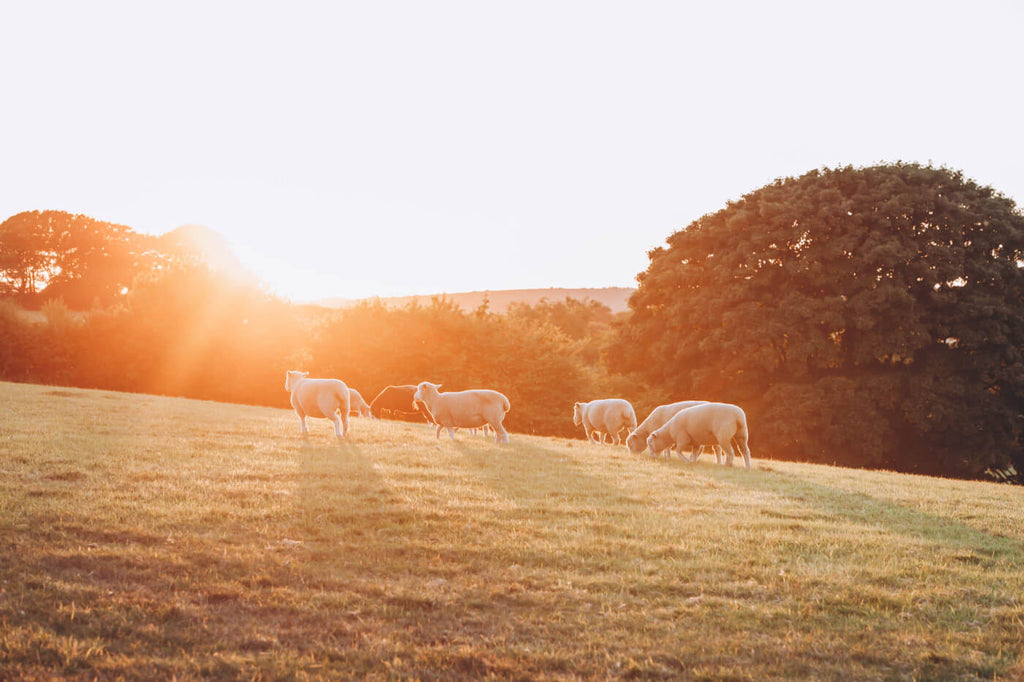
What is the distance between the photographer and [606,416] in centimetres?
2336

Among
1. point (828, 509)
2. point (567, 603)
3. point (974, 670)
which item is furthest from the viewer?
point (828, 509)

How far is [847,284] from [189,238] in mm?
79352

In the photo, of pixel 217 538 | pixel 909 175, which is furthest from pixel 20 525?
pixel 909 175

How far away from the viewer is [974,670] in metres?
5.71

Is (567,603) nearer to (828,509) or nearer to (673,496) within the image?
(673,496)

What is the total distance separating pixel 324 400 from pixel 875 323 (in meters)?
24.1

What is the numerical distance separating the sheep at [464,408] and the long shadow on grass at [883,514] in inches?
238

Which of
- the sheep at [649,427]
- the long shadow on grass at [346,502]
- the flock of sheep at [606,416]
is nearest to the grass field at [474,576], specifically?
the long shadow on grass at [346,502]

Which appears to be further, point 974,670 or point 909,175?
point 909,175

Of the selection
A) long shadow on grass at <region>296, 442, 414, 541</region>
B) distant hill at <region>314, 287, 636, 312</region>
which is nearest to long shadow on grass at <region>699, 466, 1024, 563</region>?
long shadow on grass at <region>296, 442, 414, 541</region>

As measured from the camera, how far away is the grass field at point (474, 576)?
571 cm

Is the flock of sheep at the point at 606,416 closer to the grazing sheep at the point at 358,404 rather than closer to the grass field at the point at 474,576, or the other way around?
the grass field at the point at 474,576

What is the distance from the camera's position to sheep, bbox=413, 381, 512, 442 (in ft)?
66.2

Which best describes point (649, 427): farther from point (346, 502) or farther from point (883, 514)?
point (346, 502)
